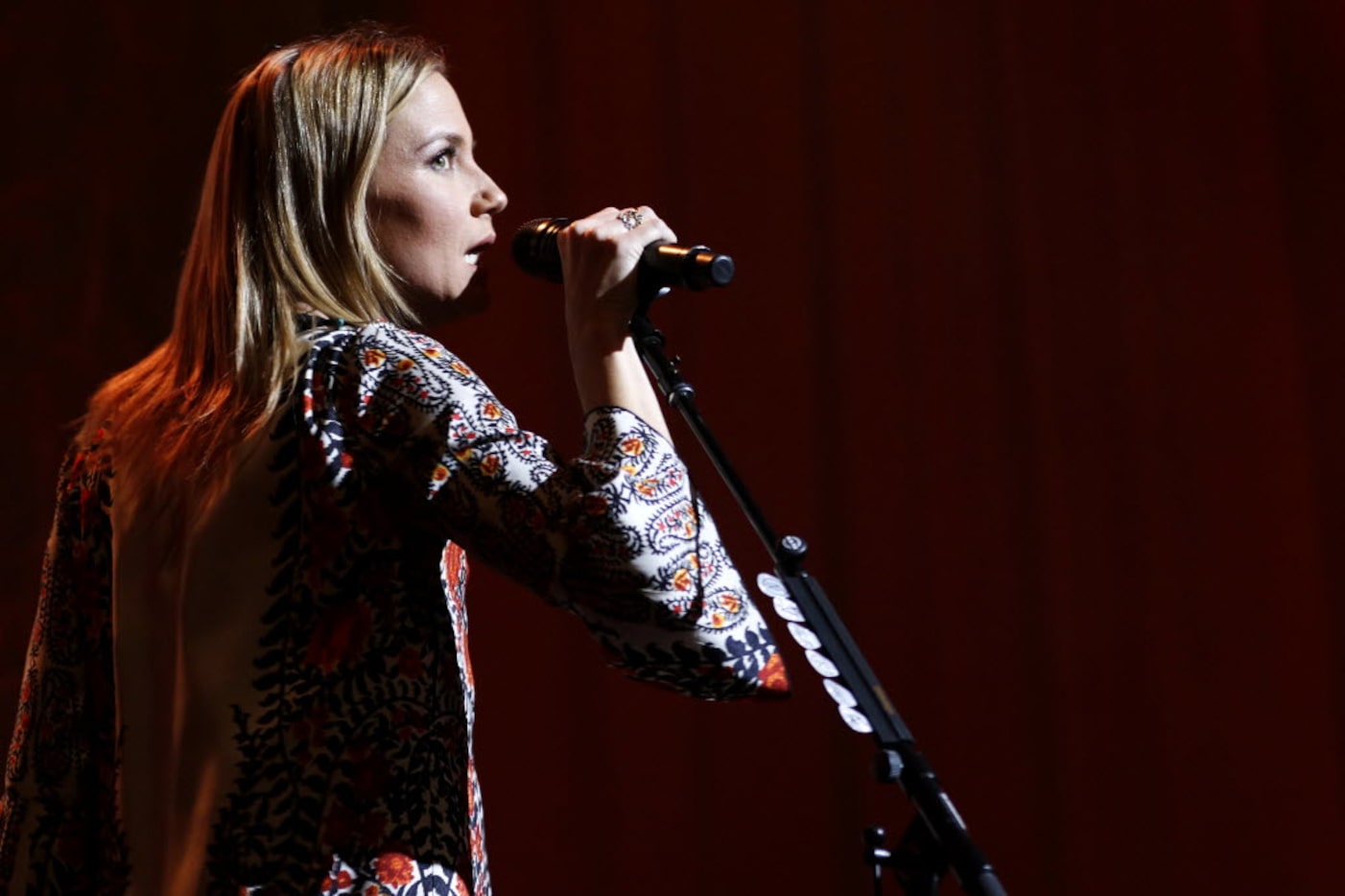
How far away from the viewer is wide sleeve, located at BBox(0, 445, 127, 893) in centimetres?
102

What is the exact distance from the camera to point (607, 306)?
3.33 feet

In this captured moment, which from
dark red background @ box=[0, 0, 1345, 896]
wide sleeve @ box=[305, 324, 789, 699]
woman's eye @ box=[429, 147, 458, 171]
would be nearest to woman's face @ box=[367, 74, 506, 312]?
woman's eye @ box=[429, 147, 458, 171]

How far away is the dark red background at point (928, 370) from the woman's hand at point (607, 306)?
50.6 inches

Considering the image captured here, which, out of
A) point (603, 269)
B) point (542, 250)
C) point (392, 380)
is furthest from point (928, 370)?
point (392, 380)

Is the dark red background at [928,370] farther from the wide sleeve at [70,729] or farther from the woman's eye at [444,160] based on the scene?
the wide sleeve at [70,729]

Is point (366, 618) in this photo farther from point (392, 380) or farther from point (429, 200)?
point (429, 200)

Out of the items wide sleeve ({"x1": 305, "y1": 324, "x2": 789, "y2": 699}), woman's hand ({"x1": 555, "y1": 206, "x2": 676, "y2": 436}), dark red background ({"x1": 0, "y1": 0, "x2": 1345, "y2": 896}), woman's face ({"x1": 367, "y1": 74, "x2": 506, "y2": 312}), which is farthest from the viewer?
dark red background ({"x1": 0, "y1": 0, "x2": 1345, "y2": 896})

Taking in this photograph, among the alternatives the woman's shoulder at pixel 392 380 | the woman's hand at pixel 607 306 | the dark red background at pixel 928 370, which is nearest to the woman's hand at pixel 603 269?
the woman's hand at pixel 607 306

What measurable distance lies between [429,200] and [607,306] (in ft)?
0.71

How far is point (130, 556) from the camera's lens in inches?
39.9

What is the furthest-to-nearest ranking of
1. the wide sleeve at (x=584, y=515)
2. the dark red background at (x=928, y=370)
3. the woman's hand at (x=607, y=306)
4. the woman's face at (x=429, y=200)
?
the dark red background at (x=928, y=370)
the woman's face at (x=429, y=200)
the woman's hand at (x=607, y=306)
the wide sleeve at (x=584, y=515)

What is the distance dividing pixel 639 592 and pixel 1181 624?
1.45 meters

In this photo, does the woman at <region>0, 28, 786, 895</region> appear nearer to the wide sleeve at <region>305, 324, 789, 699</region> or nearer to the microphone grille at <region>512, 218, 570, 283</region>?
the wide sleeve at <region>305, 324, 789, 699</region>

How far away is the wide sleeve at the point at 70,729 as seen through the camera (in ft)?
3.35
